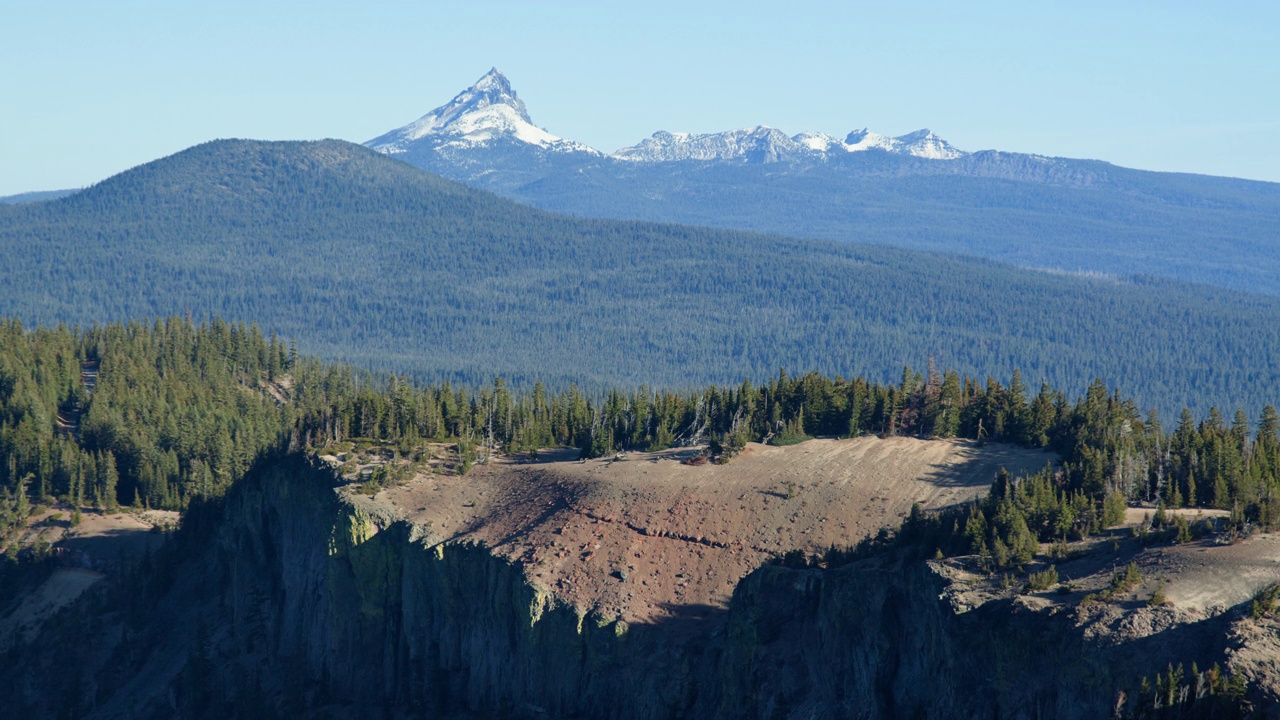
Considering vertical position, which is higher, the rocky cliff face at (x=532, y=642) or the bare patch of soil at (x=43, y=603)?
the rocky cliff face at (x=532, y=642)

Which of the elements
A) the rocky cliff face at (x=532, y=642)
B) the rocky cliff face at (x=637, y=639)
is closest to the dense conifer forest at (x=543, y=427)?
the rocky cliff face at (x=637, y=639)

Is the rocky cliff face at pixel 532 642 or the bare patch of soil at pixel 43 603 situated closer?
the rocky cliff face at pixel 532 642

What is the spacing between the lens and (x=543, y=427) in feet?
432

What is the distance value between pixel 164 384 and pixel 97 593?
2196 inches

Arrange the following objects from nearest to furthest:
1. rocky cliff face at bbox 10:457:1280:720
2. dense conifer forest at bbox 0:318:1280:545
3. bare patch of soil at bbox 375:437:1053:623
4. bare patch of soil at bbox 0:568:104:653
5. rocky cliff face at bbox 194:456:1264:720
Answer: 1. rocky cliff face at bbox 10:457:1280:720
2. rocky cliff face at bbox 194:456:1264:720
3. dense conifer forest at bbox 0:318:1280:545
4. bare patch of soil at bbox 375:437:1053:623
5. bare patch of soil at bbox 0:568:104:653

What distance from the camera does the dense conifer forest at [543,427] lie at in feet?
276

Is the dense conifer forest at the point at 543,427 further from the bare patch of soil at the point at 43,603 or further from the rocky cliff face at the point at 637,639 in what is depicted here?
the bare patch of soil at the point at 43,603

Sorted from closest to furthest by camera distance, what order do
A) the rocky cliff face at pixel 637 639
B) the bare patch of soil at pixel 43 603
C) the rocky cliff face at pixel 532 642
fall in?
the rocky cliff face at pixel 532 642 → the rocky cliff face at pixel 637 639 → the bare patch of soil at pixel 43 603

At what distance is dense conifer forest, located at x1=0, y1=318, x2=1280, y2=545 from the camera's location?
8412cm

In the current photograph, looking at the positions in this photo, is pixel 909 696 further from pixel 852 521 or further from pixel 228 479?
pixel 228 479

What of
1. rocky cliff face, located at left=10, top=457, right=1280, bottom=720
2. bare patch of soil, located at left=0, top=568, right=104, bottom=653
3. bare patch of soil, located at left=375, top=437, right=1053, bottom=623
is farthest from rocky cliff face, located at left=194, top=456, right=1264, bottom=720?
bare patch of soil, located at left=0, top=568, right=104, bottom=653

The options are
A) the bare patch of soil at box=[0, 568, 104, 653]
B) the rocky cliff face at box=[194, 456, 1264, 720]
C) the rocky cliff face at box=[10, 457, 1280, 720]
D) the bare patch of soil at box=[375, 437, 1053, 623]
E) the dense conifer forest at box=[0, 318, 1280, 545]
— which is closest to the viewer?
the rocky cliff face at box=[10, 457, 1280, 720]

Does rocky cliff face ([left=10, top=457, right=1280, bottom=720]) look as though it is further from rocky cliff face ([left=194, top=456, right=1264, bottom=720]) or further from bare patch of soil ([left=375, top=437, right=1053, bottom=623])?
bare patch of soil ([left=375, top=437, right=1053, bottom=623])

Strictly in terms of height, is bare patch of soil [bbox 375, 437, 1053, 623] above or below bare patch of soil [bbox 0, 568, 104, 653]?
above
